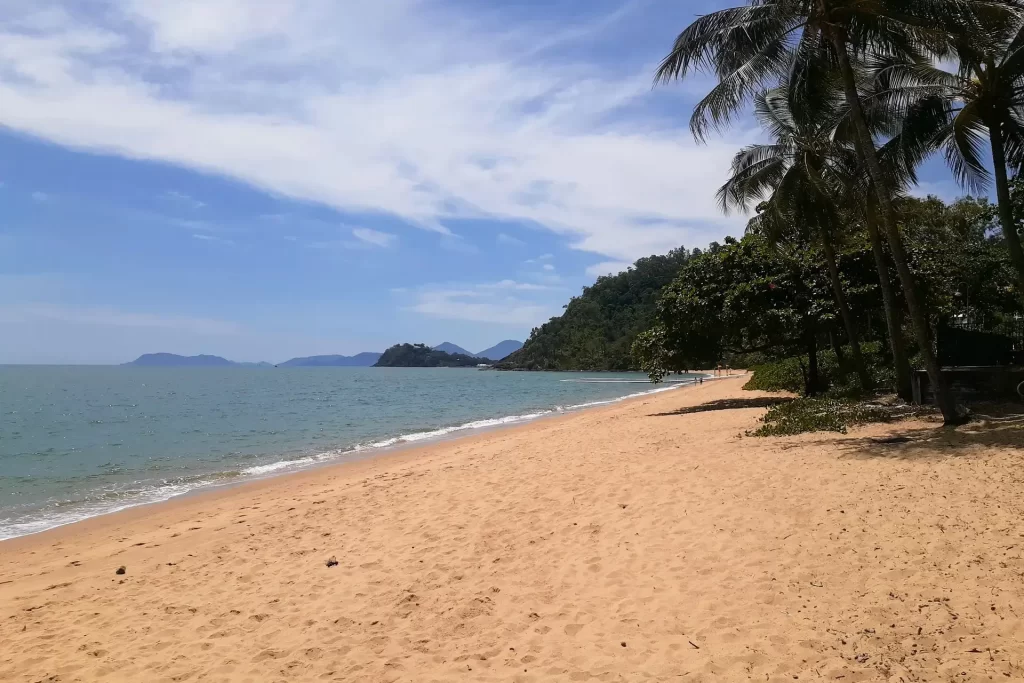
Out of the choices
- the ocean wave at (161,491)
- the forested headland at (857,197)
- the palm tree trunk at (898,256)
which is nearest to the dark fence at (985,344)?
the forested headland at (857,197)

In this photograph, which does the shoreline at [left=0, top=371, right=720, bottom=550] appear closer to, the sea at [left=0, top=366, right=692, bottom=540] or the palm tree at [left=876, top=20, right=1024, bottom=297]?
the sea at [left=0, top=366, right=692, bottom=540]

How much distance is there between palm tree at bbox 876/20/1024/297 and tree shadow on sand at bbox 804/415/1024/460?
4592 millimetres

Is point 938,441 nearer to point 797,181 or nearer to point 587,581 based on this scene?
point 587,581

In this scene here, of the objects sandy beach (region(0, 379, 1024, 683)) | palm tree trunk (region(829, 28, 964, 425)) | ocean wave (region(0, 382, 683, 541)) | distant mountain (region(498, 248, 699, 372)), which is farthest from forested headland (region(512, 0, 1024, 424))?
distant mountain (region(498, 248, 699, 372))

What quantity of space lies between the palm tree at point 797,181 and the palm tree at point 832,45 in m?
2.19

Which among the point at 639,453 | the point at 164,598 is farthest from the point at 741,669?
the point at 639,453

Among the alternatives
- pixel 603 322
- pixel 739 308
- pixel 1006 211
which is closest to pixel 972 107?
pixel 1006 211

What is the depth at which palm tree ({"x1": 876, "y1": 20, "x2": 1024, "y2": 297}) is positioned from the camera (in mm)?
12383

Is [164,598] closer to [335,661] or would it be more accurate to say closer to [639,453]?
[335,661]

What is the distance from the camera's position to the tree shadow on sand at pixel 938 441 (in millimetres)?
7941

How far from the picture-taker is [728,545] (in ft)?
18.4

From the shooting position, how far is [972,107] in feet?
42.7

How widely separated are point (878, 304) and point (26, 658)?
19.0 metres

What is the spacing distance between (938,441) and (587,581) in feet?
20.4
